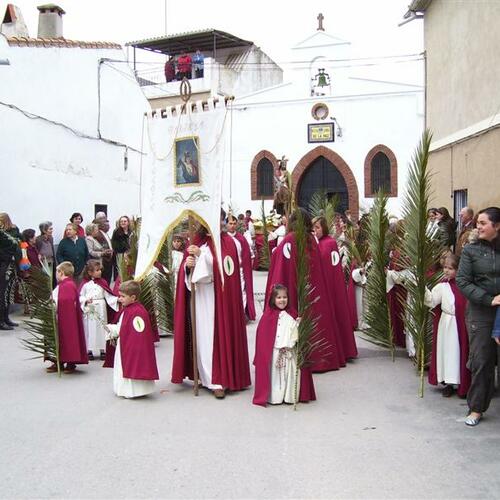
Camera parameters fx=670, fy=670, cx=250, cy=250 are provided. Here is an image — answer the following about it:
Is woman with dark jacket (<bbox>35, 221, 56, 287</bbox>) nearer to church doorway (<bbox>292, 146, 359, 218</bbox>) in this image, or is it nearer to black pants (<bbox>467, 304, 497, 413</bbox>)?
black pants (<bbox>467, 304, 497, 413</bbox>)

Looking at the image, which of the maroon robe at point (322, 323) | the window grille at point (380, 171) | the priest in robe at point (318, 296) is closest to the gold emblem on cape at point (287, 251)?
the priest in robe at point (318, 296)

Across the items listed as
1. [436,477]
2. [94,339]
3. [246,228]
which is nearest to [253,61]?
[246,228]

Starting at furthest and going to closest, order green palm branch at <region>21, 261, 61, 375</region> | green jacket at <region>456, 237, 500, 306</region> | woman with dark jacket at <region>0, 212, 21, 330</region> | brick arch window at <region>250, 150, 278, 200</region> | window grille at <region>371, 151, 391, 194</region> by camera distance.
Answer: brick arch window at <region>250, 150, 278, 200</region> → window grille at <region>371, 151, 391, 194</region> → woman with dark jacket at <region>0, 212, 21, 330</region> → green palm branch at <region>21, 261, 61, 375</region> → green jacket at <region>456, 237, 500, 306</region>

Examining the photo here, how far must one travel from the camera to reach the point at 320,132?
24984mm

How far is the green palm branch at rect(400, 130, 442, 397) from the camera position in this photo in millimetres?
6262

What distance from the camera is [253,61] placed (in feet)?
95.8

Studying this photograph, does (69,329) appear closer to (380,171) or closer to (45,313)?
(45,313)

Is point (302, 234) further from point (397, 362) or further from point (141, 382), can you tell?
point (397, 362)

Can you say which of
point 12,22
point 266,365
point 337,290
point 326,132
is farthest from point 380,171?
point 266,365

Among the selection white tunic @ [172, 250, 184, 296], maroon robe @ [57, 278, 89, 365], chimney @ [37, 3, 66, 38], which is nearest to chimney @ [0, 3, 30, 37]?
chimney @ [37, 3, 66, 38]

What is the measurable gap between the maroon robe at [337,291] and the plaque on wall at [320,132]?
17339 millimetres

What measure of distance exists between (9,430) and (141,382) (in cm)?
136

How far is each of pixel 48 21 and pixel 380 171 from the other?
12564mm

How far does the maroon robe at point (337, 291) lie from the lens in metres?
7.95
